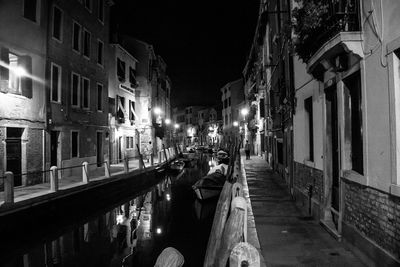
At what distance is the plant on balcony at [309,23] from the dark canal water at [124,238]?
569cm

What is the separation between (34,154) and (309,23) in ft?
38.6

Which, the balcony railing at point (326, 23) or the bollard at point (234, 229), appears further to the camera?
the balcony railing at point (326, 23)

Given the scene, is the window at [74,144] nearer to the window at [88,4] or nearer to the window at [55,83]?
the window at [55,83]

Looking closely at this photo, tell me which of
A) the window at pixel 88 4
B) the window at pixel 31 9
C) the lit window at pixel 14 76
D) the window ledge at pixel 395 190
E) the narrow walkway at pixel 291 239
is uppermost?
the window at pixel 88 4

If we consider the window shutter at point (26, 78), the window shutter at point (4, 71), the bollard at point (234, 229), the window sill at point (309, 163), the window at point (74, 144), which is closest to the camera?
the bollard at point (234, 229)

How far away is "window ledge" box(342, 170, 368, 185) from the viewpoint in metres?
4.97

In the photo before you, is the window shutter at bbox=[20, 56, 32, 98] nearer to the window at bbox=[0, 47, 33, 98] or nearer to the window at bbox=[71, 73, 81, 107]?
the window at bbox=[0, 47, 33, 98]

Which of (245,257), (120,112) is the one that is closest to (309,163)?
(245,257)

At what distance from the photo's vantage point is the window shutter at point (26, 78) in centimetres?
1269

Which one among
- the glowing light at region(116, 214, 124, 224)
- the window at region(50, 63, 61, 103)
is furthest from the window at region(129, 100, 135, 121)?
the glowing light at region(116, 214, 124, 224)

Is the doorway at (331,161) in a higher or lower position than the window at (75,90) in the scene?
lower

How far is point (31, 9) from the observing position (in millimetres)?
13500

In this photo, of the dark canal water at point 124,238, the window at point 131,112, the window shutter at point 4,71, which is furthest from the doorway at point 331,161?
the window at point 131,112

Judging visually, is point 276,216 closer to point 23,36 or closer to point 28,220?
point 28,220
